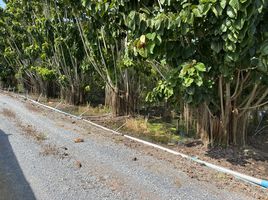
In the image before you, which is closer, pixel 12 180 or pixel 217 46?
pixel 12 180

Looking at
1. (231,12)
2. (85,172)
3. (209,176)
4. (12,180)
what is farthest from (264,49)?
(12,180)

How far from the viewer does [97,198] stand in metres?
4.00

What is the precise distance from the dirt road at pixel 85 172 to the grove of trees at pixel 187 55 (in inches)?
49.9

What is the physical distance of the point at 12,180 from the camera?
457cm

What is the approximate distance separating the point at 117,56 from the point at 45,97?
27.2 feet

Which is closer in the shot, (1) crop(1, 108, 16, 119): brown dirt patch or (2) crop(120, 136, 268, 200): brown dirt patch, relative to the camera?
(2) crop(120, 136, 268, 200): brown dirt patch

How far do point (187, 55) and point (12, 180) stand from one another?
315 centimetres

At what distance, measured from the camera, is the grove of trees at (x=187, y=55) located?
14.8 ft

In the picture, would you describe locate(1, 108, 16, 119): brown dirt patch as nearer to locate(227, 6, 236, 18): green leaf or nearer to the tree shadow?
the tree shadow

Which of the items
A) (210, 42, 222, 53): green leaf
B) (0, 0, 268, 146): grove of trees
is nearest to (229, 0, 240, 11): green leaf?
(0, 0, 268, 146): grove of trees

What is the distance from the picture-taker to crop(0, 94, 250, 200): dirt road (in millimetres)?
4156

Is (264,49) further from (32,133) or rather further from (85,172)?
(32,133)

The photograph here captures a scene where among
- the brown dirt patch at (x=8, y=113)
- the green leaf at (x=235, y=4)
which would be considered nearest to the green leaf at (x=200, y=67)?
the green leaf at (x=235, y=4)

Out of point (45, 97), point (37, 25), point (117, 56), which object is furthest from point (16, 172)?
point (45, 97)
